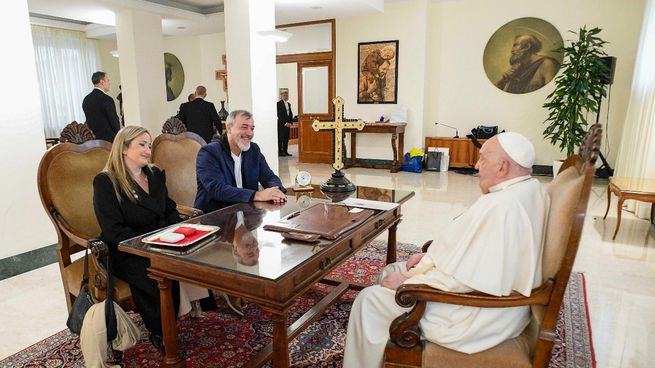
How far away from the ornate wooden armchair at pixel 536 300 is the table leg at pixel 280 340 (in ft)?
1.24

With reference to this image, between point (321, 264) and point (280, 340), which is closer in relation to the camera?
point (280, 340)

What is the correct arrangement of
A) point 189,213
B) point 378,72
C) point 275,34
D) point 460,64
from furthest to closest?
point 378,72, point 460,64, point 275,34, point 189,213

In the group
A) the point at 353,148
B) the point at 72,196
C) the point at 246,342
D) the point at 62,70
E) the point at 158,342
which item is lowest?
the point at 246,342

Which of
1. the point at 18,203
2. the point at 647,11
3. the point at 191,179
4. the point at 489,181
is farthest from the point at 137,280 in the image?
the point at 647,11

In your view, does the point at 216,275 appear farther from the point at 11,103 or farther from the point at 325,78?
the point at 325,78

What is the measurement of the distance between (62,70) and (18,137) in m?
8.30

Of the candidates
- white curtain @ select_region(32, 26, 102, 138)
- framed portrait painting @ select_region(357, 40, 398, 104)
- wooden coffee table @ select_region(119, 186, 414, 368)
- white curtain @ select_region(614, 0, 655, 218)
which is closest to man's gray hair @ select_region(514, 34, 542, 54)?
white curtain @ select_region(614, 0, 655, 218)

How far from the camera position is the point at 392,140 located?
25.1ft

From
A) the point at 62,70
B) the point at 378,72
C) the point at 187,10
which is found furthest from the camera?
the point at 62,70

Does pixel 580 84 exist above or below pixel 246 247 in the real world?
above

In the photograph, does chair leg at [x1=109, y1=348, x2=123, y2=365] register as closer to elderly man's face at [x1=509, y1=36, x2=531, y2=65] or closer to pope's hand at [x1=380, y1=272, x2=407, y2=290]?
pope's hand at [x1=380, y1=272, x2=407, y2=290]

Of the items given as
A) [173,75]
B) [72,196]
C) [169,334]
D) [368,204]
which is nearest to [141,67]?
[173,75]

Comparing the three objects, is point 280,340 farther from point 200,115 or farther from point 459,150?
point 459,150

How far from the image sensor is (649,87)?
4.82 metres
